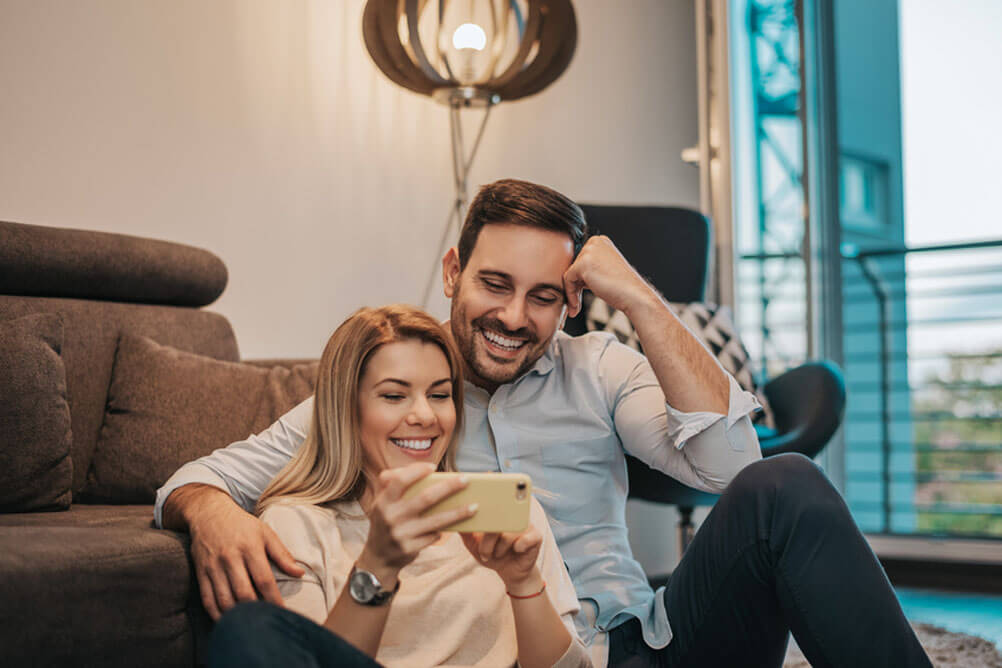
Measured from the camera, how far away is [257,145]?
8.30 ft

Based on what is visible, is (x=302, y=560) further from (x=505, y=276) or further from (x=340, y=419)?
(x=505, y=276)

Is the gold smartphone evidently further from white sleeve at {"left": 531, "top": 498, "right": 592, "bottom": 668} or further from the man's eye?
the man's eye


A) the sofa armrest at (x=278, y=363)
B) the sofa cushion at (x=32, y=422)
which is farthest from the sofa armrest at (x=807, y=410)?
the sofa cushion at (x=32, y=422)

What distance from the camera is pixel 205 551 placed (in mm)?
1092

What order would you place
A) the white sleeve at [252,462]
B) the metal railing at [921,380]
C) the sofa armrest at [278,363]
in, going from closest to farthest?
the white sleeve at [252,462], the sofa armrest at [278,363], the metal railing at [921,380]

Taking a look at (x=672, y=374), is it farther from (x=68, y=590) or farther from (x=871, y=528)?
(x=871, y=528)

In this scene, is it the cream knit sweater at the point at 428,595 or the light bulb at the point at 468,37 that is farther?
the light bulb at the point at 468,37

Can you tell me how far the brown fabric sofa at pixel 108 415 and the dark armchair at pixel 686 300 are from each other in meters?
1.01

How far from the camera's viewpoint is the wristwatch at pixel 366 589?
3.26ft

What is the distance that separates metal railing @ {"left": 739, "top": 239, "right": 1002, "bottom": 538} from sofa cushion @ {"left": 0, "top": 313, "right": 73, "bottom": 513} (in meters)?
2.51

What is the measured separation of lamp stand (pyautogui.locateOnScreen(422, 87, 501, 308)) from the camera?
8.55ft

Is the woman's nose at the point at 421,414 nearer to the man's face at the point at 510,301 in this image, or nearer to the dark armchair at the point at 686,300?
the man's face at the point at 510,301

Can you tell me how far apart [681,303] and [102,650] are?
2140mm

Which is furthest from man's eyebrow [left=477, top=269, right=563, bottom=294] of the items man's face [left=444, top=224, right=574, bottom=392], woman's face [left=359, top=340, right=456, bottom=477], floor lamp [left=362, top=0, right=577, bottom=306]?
floor lamp [left=362, top=0, right=577, bottom=306]
